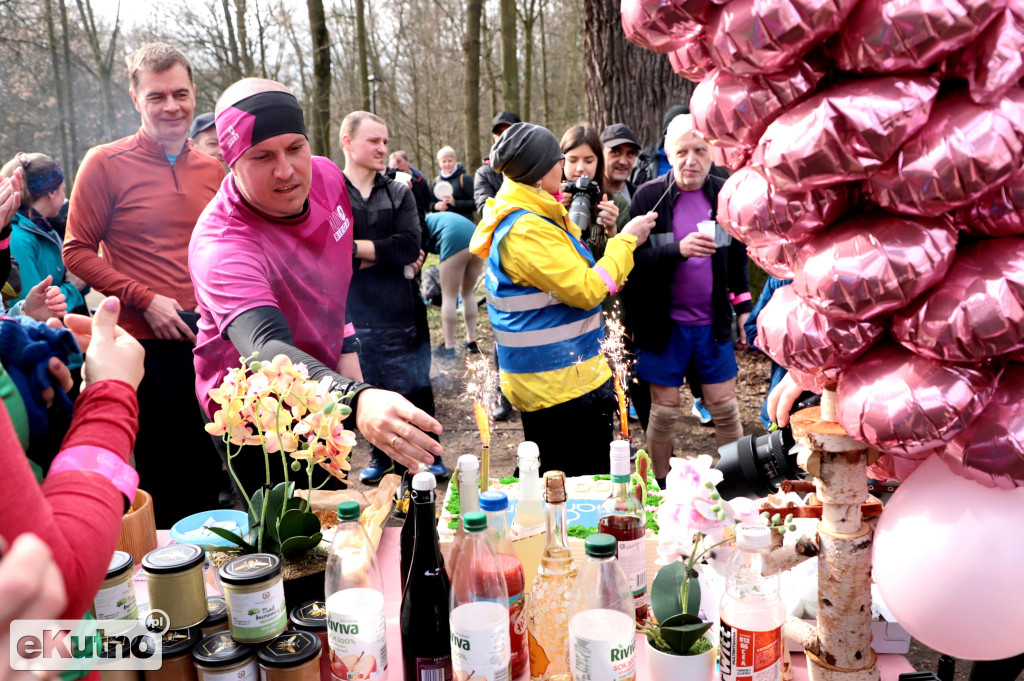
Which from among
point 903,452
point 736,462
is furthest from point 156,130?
point 903,452

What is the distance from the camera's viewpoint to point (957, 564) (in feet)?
3.64

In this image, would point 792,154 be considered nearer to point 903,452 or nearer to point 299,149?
point 903,452

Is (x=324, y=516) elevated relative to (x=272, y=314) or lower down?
lower down

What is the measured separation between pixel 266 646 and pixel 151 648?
19cm

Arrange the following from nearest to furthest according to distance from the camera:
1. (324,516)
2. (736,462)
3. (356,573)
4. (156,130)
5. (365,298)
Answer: (356,573)
(736,462)
(324,516)
(156,130)
(365,298)

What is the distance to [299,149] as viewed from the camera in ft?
7.11

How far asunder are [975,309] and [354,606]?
41.7 inches

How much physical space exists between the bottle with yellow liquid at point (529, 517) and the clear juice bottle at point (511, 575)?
0.84 ft

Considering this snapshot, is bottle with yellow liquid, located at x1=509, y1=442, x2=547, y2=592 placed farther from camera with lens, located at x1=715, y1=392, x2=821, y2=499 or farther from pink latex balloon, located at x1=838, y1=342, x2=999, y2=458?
pink latex balloon, located at x1=838, y1=342, x2=999, y2=458

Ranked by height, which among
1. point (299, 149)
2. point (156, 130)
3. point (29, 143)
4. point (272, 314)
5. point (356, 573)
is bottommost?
point (356, 573)

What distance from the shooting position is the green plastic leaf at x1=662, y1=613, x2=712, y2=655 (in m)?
1.19

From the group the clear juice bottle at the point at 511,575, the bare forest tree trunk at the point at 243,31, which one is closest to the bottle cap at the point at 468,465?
the clear juice bottle at the point at 511,575

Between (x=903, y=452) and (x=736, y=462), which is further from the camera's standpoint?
(x=736, y=462)

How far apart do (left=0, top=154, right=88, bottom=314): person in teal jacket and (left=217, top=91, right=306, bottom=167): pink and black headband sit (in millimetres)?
2039
